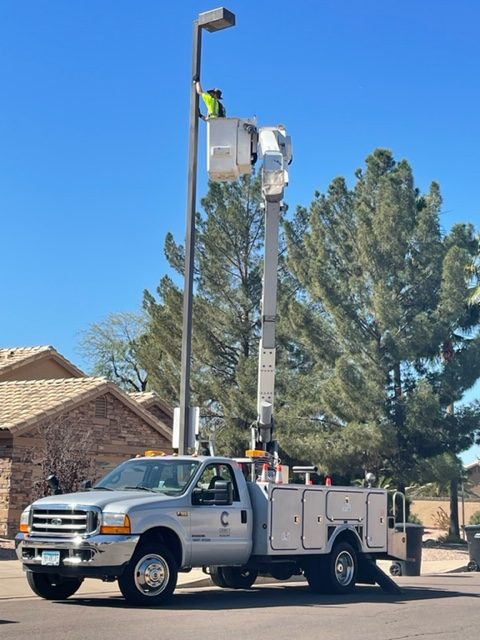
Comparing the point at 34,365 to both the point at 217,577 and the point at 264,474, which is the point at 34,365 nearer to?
the point at 217,577

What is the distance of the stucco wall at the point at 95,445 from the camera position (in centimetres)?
2422

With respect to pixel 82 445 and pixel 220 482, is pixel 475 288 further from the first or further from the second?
pixel 220 482

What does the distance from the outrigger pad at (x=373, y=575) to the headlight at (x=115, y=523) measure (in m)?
4.89

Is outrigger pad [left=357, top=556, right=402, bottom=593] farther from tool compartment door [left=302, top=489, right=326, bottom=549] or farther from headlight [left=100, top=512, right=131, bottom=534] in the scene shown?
headlight [left=100, top=512, right=131, bottom=534]

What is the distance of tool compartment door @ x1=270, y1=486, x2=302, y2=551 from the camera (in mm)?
14039

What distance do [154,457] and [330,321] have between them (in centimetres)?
2093

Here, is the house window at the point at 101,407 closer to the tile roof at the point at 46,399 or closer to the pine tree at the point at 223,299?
the tile roof at the point at 46,399

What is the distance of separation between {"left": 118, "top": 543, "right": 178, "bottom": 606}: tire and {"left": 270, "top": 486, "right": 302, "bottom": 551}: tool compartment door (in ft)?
6.06

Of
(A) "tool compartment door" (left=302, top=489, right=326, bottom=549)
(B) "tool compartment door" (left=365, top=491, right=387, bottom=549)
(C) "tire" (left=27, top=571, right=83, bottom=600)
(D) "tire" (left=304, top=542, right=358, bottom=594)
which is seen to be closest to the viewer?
(C) "tire" (left=27, top=571, right=83, bottom=600)

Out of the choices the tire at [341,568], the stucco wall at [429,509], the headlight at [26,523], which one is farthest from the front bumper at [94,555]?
the stucco wall at [429,509]

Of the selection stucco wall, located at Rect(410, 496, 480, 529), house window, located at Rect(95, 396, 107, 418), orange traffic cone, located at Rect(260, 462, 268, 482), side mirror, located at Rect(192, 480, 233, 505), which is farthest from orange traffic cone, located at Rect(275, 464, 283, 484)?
stucco wall, located at Rect(410, 496, 480, 529)

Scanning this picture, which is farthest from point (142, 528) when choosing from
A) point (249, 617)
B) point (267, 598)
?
point (267, 598)

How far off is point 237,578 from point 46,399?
39.4 ft

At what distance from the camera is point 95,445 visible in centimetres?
2647
